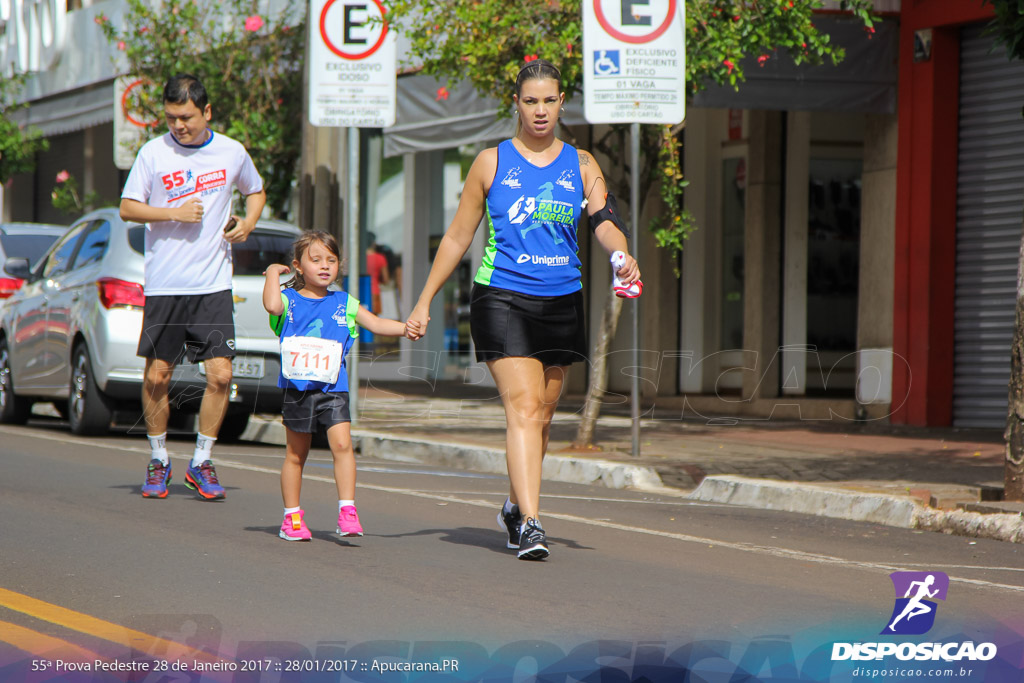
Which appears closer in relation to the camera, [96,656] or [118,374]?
[96,656]

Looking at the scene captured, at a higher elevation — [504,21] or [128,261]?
[504,21]

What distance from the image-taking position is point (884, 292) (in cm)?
1396

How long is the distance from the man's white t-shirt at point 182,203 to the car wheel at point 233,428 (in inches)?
176

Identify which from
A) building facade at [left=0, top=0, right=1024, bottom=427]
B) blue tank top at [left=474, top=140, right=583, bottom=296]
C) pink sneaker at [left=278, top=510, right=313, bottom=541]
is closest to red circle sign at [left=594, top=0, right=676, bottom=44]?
building facade at [left=0, top=0, right=1024, bottom=427]

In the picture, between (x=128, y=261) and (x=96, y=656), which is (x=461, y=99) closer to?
(x=128, y=261)

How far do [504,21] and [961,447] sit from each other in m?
4.68

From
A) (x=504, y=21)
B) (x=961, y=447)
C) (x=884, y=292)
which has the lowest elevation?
(x=961, y=447)

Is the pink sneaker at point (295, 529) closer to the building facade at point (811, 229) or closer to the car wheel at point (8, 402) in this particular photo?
the building facade at point (811, 229)

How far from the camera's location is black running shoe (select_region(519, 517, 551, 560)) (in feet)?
20.0

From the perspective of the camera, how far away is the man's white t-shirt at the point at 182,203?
7.81m

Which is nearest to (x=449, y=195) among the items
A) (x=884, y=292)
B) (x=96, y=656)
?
(x=884, y=292)

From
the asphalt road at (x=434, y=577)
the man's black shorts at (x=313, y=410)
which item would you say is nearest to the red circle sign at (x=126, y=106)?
the asphalt road at (x=434, y=577)

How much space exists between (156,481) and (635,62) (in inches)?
171

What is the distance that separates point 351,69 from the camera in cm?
1243
